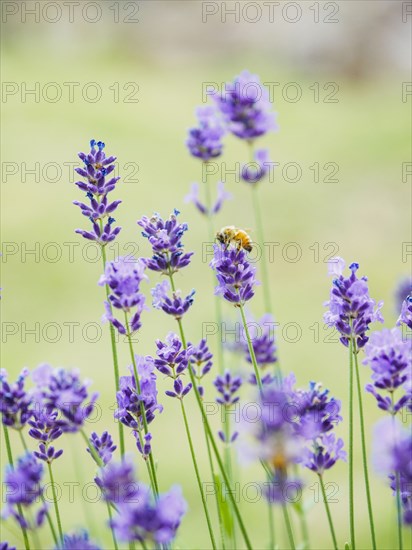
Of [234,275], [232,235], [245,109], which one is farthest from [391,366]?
[245,109]

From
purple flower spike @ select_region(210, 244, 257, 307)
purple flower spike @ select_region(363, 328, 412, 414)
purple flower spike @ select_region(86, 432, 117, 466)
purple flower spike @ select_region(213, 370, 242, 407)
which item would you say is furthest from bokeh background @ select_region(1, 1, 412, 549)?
purple flower spike @ select_region(363, 328, 412, 414)

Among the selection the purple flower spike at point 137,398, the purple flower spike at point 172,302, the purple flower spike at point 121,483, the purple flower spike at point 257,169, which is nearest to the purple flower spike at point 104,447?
the purple flower spike at point 137,398

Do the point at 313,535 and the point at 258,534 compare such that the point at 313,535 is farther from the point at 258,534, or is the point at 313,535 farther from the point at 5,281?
the point at 5,281

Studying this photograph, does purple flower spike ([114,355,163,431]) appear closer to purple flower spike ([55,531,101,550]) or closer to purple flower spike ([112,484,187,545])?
purple flower spike ([55,531,101,550])

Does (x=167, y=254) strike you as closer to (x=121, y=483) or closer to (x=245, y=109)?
(x=121, y=483)

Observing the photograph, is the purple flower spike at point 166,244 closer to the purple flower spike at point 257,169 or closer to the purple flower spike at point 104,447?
the purple flower spike at point 104,447

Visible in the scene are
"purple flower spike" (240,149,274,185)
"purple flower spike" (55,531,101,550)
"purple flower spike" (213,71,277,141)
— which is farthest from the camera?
"purple flower spike" (240,149,274,185)

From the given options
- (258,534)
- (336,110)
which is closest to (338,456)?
(258,534)
